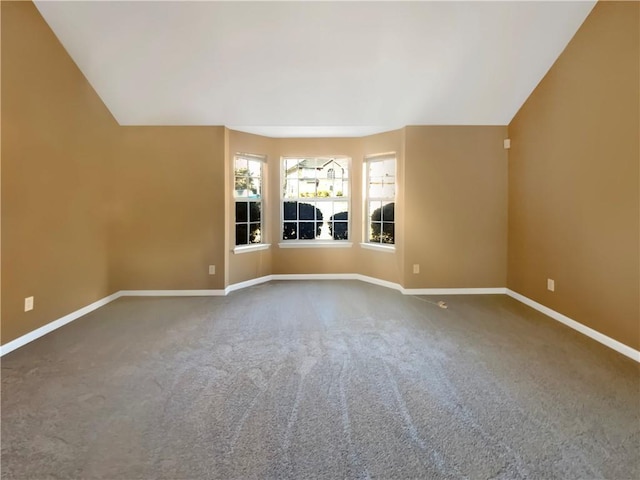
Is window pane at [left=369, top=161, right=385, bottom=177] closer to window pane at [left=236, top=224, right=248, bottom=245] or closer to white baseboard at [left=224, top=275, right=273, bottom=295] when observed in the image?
window pane at [left=236, top=224, right=248, bottom=245]

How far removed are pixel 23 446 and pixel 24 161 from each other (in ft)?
7.76

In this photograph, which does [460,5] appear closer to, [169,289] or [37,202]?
[37,202]

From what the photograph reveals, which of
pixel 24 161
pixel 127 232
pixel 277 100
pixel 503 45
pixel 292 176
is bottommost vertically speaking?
pixel 127 232

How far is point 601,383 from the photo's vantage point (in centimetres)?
210

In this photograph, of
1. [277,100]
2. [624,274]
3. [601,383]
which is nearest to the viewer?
[601,383]

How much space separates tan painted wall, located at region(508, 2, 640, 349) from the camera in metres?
2.53

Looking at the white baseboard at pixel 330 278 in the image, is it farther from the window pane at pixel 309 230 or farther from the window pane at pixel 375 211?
the window pane at pixel 375 211

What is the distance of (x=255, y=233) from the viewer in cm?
498

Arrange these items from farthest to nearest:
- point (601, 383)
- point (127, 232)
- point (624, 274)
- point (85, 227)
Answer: point (127, 232), point (85, 227), point (624, 274), point (601, 383)

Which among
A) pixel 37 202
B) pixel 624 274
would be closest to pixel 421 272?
pixel 624 274

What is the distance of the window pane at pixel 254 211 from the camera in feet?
16.1

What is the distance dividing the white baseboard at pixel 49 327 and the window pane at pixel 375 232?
3.81 m

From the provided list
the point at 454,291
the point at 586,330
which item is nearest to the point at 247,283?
the point at 454,291

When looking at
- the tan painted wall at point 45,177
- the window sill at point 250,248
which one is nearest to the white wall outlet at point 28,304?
the tan painted wall at point 45,177
